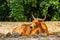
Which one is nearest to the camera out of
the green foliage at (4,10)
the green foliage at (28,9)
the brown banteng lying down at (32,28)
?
the brown banteng lying down at (32,28)

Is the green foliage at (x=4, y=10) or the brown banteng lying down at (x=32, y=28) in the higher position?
the brown banteng lying down at (x=32, y=28)

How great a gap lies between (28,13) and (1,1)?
1.61 m

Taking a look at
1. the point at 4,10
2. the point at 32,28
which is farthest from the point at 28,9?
the point at 32,28

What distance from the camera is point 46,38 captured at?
5.90m

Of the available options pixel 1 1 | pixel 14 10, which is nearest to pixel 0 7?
pixel 1 1

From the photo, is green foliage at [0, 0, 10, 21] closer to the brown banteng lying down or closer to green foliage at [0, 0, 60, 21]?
green foliage at [0, 0, 60, 21]

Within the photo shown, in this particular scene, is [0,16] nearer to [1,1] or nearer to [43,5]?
[1,1]

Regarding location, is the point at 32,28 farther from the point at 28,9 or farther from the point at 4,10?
the point at 4,10

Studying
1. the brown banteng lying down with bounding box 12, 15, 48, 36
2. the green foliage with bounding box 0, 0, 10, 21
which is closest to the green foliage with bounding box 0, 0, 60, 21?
the green foliage with bounding box 0, 0, 10, 21

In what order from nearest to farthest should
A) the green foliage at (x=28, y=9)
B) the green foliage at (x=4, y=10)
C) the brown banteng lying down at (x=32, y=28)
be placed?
1. the brown banteng lying down at (x=32, y=28)
2. the green foliage at (x=28, y=9)
3. the green foliage at (x=4, y=10)

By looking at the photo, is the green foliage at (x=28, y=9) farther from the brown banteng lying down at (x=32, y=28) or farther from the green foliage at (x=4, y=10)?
the brown banteng lying down at (x=32, y=28)

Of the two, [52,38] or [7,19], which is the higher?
[52,38]

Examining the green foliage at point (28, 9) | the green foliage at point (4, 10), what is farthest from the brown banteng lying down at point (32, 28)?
the green foliage at point (4, 10)

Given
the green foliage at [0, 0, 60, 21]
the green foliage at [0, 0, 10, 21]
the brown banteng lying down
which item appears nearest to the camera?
the brown banteng lying down
